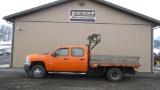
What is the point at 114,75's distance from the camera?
13305mm

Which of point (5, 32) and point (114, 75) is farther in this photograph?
point (5, 32)

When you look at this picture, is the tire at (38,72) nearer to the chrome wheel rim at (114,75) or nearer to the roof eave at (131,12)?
the chrome wheel rim at (114,75)

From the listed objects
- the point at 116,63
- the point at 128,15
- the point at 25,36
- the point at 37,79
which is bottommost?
the point at 37,79

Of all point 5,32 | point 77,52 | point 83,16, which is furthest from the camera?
point 5,32

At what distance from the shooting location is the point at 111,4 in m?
17.8

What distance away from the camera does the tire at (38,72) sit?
13.5 m

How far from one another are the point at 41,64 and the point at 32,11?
19.7 ft

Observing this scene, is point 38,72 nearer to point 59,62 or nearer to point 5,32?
point 59,62

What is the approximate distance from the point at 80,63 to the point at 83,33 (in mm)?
5323

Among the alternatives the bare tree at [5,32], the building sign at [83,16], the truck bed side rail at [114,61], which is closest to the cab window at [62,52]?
the truck bed side rail at [114,61]

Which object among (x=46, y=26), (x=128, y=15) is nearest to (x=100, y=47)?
(x=128, y=15)

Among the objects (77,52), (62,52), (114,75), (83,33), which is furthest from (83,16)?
(114,75)

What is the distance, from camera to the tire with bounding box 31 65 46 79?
44.2 ft

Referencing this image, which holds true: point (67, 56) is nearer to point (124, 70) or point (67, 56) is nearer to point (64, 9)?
point (124, 70)
